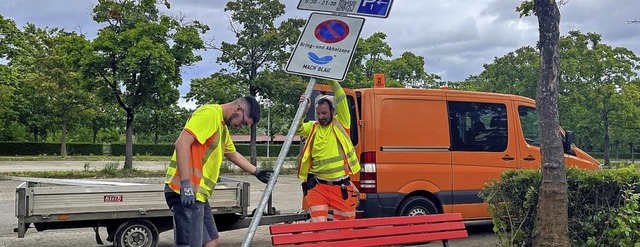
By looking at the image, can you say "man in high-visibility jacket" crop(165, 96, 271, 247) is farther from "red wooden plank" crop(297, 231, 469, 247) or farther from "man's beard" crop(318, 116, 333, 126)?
"man's beard" crop(318, 116, 333, 126)

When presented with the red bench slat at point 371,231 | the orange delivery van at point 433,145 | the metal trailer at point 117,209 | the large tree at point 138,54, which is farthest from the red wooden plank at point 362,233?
the large tree at point 138,54

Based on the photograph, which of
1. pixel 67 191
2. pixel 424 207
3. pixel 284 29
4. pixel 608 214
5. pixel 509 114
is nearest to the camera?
pixel 608 214

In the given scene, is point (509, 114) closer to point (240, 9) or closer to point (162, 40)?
point (162, 40)

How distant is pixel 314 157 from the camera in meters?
5.88

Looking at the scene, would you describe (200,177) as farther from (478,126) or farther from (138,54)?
(138,54)

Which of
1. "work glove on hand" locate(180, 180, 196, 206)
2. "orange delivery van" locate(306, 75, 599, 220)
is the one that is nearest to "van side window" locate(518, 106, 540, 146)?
"orange delivery van" locate(306, 75, 599, 220)

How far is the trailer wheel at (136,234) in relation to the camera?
7.11 metres

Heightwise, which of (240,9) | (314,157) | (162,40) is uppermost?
(240,9)

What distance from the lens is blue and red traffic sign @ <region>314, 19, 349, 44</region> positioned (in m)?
4.23

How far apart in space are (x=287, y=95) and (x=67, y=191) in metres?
16.4

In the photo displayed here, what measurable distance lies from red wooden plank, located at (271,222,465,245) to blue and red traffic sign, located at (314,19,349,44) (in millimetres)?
1477

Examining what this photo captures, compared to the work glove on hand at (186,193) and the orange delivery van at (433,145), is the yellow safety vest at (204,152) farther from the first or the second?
the orange delivery van at (433,145)

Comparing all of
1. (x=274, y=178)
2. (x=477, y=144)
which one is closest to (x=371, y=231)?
(x=274, y=178)

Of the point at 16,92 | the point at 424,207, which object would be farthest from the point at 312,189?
the point at 16,92
